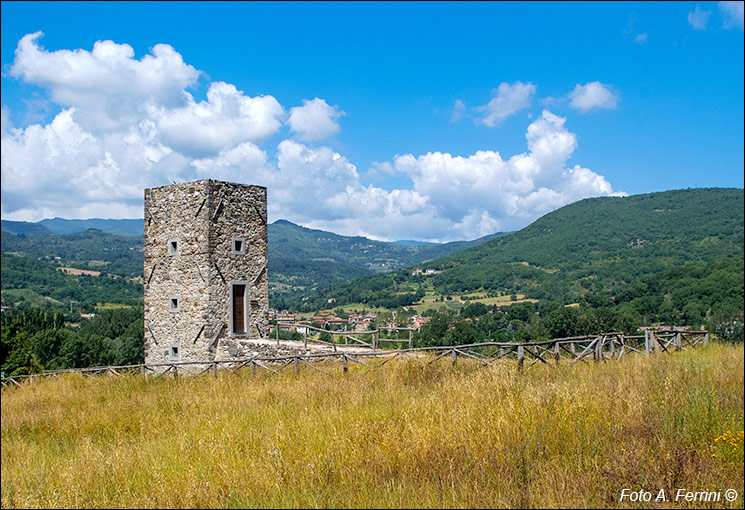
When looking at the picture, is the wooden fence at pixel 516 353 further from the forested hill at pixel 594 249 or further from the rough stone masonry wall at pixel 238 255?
the forested hill at pixel 594 249

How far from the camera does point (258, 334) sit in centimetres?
1866

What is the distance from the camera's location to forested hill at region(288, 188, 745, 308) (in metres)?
79.4

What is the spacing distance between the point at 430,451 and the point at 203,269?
1418cm

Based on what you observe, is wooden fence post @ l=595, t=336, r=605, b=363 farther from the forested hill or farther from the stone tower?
the forested hill

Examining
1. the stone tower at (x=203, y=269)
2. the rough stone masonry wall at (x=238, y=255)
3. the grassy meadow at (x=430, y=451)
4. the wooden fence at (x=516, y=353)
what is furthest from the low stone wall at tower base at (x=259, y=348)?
the grassy meadow at (x=430, y=451)

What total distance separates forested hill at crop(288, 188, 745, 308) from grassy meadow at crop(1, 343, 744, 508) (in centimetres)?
6325

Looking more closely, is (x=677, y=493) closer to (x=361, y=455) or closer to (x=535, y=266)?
(x=361, y=455)

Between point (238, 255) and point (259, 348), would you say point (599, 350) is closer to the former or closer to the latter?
point (259, 348)

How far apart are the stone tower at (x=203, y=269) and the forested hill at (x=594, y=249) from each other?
5523 cm

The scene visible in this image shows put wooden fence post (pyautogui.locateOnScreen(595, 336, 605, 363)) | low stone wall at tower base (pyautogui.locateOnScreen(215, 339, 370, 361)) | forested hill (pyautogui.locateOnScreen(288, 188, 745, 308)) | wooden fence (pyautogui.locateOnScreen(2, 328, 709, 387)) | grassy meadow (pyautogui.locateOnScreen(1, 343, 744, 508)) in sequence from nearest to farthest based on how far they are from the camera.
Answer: grassy meadow (pyautogui.locateOnScreen(1, 343, 744, 508)), wooden fence (pyautogui.locateOnScreen(2, 328, 709, 387)), wooden fence post (pyautogui.locateOnScreen(595, 336, 605, 363)), low stone wall at tower base (pyautogui.locateOnScreen(215, 339, 370, 361)), forested hill (pyautogui.locateOnScreen(288, 188, 745, 308))

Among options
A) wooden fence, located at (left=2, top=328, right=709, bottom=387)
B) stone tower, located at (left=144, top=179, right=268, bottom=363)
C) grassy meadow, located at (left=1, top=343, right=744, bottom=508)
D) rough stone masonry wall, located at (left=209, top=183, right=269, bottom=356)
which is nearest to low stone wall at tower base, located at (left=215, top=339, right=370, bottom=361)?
stone tower, located at (left=144, top=179, right=268, bottom=363)

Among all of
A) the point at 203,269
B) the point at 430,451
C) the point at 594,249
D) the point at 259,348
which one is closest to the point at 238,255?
the point at 203,269

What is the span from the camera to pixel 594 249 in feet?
350

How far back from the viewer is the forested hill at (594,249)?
7944cm
